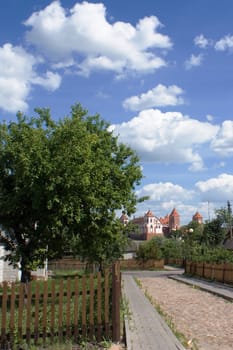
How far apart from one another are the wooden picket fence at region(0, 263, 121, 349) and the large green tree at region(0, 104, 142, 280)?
680 centimetres

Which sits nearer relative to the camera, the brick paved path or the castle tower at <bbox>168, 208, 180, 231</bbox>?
the brick paved path

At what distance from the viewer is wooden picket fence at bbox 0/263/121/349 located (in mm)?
8133

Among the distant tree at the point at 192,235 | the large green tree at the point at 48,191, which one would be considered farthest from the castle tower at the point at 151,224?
the large green tree at the point at 48,191

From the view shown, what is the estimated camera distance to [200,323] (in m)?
12.0

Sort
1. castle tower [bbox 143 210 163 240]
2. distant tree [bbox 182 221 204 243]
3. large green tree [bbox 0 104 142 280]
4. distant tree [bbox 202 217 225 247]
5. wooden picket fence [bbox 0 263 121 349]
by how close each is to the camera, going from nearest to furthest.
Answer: wooden picket fence [bbox 0 263 121 349] → large green tree [bbox 0 104 142 280] → distant tree [bbox 182 221 204 243] → distant tree [bbox 202 217 225 247] → castle tower [bbox 143 210 163 240]

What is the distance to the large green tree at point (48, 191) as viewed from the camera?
1551 centimetres

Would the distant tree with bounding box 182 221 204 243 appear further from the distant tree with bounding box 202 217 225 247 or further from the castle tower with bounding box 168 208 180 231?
the castle tower with bounding box 168 208 180 231

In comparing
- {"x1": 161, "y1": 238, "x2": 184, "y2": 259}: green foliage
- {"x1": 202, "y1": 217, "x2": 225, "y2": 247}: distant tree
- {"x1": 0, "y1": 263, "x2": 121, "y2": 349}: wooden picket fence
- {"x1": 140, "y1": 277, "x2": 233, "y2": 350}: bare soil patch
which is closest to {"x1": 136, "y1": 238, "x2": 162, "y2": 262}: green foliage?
{"x1": 161, "y1": 238, "x2": 184, "y2": 259}: green foliage

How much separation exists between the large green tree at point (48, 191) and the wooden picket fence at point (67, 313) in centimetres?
680

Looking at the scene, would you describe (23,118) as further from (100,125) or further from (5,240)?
(100,125)

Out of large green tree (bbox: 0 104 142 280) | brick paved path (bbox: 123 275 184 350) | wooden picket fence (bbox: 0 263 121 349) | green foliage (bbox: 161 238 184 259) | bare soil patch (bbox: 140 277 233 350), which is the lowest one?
green foliage (bbox: 161 238 184 259)

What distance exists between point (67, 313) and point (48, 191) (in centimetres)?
750

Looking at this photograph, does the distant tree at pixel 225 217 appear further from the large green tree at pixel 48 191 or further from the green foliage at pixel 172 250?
the large green tree at pixel 48 191

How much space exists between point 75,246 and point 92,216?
2.22 metres
